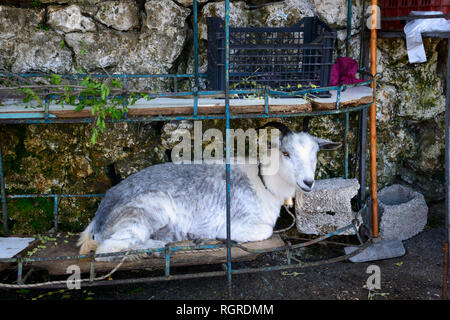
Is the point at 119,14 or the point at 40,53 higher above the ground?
the point at 119,14

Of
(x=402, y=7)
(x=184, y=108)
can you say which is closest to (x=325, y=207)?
(x=184, y=108)

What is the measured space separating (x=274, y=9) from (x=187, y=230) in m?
3.09

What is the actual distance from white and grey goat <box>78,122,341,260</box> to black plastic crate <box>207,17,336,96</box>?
62 cm

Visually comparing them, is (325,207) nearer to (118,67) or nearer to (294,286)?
(294,286)

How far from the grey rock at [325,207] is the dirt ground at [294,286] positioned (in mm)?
440

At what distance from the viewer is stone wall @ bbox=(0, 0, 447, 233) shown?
590 centimetres

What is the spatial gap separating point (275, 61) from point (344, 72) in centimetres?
87

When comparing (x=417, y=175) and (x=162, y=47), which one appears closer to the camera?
(x=162, y=47)

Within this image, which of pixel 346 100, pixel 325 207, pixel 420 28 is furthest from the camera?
pixel 325 207

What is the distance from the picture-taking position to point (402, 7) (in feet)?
18.9

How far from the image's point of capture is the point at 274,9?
20.6 ft

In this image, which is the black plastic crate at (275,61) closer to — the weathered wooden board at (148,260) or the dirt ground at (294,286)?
the weathered wooden board at (148,260)

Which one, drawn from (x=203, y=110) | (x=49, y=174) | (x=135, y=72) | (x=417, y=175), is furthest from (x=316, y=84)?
(x=49, y=174)
